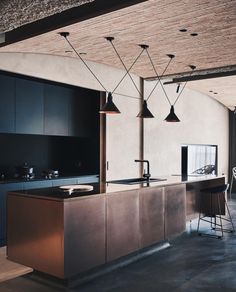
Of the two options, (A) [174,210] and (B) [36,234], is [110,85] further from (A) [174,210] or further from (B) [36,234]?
(B) [36,234]

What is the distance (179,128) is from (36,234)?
20.3 feet

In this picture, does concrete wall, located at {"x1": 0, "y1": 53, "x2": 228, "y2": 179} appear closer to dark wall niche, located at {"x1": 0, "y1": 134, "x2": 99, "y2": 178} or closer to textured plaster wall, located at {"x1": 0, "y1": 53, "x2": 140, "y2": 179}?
textured plaster wall, located at {"x1": 0, "y1": 53, "x2": 140, "y2": 179}

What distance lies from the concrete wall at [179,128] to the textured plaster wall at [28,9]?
461 centimetres

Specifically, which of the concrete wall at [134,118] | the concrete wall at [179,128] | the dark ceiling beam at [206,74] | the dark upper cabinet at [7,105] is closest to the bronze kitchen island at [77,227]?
the dark upper cabinet at [7,105]

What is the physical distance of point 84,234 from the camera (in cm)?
346

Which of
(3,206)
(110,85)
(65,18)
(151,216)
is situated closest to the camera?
(65,18)

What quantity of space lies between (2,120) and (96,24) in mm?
1959

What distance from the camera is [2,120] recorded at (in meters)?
4.98

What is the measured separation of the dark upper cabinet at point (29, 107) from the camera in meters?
5.26

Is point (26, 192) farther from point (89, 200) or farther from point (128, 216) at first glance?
point (128, 216)

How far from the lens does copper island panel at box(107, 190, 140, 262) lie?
376 cm

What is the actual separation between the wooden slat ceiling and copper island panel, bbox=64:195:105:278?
6.39ft

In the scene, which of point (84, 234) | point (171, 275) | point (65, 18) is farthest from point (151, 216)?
point (65, 18)

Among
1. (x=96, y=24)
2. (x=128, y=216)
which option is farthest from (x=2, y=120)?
(x=128, y=216)
